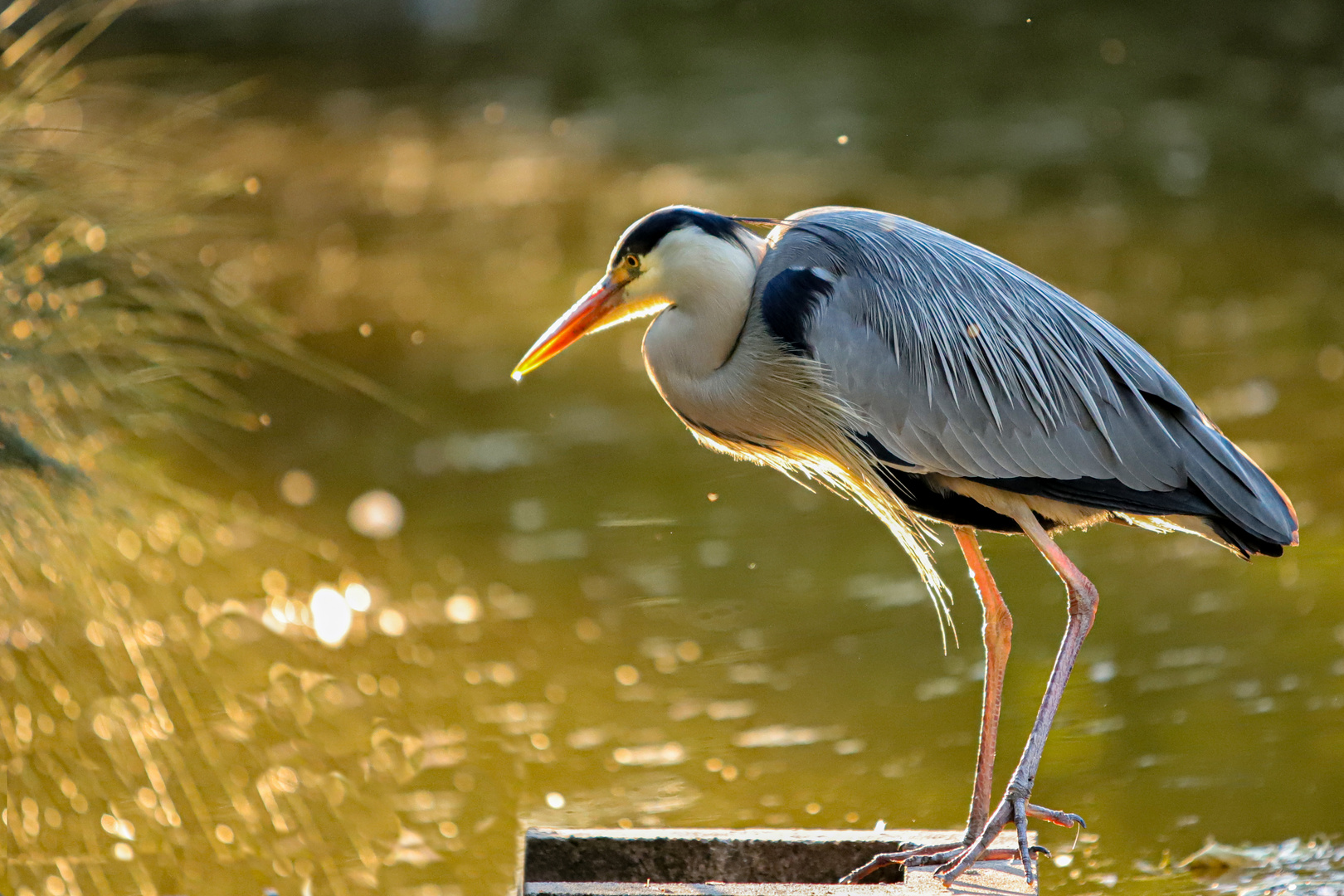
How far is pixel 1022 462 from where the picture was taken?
278 centimetres

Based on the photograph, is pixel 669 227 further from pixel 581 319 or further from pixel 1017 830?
pixel 1017 830

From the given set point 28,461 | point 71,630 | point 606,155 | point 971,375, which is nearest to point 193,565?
point 71,630

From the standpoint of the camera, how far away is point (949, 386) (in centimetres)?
280

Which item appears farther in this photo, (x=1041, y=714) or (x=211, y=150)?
(x=211, y=150)

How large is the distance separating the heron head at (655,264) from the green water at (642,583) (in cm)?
67

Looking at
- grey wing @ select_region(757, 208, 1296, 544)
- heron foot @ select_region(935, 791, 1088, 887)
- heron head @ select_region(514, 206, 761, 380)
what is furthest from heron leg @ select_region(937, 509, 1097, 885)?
heron head @ select_region(514, 206, 761, 380)

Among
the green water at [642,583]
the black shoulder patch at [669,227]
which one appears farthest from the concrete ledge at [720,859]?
the black shoulder patch at [669,227]

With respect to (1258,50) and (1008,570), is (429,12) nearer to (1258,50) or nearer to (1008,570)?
(1258,50)

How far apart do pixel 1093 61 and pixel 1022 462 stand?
25.4ft

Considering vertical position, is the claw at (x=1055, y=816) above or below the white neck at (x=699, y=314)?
below

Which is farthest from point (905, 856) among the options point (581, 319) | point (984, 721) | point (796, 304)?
point (581, 319)

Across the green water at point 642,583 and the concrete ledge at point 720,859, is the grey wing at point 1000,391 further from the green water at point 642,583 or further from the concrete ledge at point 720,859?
the green water at point 642,583

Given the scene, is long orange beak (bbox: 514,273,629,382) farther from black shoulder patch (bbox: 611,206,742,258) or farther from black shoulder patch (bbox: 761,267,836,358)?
black shoulder patch (bbox: 761,267,836,358)

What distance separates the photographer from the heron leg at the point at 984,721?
8.91 feet
